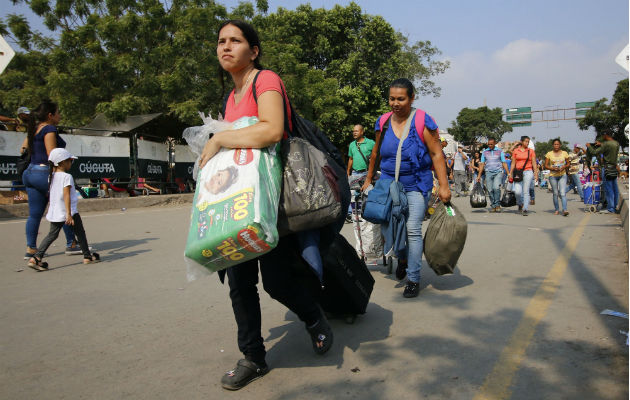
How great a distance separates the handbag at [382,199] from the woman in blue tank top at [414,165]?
4 centimetres

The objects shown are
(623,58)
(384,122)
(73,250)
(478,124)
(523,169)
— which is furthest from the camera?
(478,124)

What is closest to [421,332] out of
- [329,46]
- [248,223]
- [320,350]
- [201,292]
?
[320,350]

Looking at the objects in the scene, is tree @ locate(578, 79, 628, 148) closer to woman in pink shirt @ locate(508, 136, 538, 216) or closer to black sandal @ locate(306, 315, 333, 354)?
woman in pink shirt @ locate(508, 136, 538, 216)

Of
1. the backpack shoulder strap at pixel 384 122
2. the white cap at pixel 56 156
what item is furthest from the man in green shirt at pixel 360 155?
the white cap at pixel 56 156

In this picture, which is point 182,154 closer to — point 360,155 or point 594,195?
point 360,155

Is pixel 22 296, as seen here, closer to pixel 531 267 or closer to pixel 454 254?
pixel 454 254

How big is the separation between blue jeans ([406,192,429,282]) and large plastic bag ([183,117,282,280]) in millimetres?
2235

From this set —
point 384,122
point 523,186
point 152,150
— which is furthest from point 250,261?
point 152,150

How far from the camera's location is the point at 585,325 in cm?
356

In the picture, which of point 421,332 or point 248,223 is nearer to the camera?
point 248,223

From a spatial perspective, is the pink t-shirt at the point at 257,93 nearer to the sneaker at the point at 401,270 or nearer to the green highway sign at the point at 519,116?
the sneaker at the point at 401,270

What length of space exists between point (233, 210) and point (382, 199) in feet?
7.88

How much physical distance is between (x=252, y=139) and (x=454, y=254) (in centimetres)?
249

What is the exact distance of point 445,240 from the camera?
4289 mm
